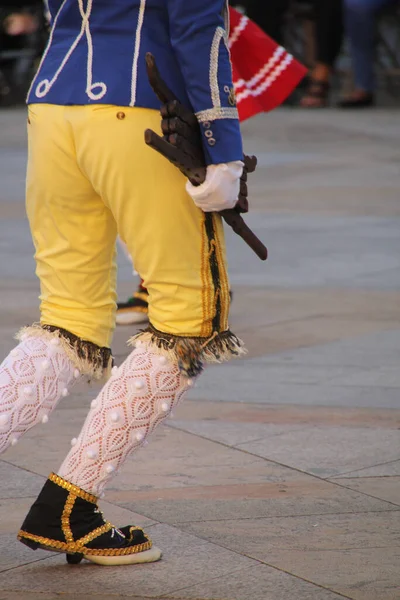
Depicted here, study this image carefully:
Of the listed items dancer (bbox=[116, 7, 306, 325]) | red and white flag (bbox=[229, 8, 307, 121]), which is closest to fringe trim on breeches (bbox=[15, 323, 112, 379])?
dancer (bbox=[116, 7, 306, 325])

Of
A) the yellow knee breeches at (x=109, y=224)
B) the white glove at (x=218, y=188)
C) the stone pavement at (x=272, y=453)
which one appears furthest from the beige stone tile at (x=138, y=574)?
the white glove at (x=218, y=188)

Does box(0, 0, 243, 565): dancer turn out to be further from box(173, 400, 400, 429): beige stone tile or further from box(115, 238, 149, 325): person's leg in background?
box(115, 238, 149, 325): person's leg in background

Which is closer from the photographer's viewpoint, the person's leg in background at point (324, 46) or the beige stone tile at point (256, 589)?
the beige stone tile at point (256, 589)

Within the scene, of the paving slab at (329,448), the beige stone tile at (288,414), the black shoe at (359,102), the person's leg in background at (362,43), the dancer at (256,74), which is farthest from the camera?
the black shoe at (359,102)

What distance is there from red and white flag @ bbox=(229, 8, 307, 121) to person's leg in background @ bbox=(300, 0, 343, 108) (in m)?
8.62

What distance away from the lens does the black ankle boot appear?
10.9 ft

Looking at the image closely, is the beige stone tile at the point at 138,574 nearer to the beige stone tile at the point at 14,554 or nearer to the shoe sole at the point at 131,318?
the beige stone tile at the point at 14,554

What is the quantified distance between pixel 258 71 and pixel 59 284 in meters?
3.06

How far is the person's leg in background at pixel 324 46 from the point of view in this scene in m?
14.6

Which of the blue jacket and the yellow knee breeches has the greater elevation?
the blue jacket

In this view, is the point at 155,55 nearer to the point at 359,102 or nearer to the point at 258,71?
the point at 258,71

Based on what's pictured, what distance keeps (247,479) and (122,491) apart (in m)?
0.40

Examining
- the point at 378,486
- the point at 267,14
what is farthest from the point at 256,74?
the point at 267,14

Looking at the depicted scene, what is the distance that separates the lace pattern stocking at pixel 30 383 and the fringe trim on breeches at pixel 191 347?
8.6 inches
